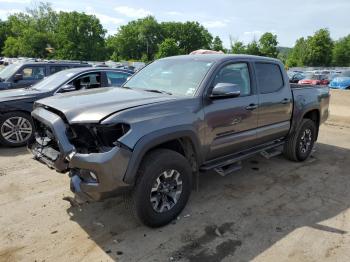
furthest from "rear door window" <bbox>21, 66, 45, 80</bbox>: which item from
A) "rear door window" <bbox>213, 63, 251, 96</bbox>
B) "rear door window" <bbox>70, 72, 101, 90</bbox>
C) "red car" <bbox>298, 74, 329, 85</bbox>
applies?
"red car" <bbox>298, 74, 329, 85</bbox>

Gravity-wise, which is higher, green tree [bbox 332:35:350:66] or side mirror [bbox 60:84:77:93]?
green tree [bbox 332:35:350:66]

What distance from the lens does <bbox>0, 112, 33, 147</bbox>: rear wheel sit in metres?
6.67

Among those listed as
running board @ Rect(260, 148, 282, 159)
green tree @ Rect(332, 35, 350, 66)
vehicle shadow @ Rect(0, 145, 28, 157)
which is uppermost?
green tree @ Rect(332, 35, 350, 66)

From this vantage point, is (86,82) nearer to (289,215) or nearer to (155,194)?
(155,194)

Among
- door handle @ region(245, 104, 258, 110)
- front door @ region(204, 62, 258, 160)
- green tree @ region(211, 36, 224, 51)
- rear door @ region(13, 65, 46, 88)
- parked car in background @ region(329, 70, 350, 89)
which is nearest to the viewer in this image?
front door @ region(204, 62, 258, 160)

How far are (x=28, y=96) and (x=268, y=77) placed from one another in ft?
15.3

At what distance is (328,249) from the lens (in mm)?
3494

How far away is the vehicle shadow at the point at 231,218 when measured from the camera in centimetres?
344

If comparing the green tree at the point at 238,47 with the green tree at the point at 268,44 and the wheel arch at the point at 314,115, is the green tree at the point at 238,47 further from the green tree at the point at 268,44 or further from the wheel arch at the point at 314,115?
the wheel arch at the point at 314,115

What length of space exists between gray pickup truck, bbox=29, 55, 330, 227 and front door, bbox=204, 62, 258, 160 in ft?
0.04

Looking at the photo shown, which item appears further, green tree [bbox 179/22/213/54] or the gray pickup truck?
green tree [bbox 179/22/213/54]

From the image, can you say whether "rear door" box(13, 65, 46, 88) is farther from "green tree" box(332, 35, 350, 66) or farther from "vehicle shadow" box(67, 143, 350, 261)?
"green tree" box(332, 35, 350, 66)

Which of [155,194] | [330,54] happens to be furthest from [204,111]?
[330,54]

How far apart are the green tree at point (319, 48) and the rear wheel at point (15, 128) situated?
8180 cm
